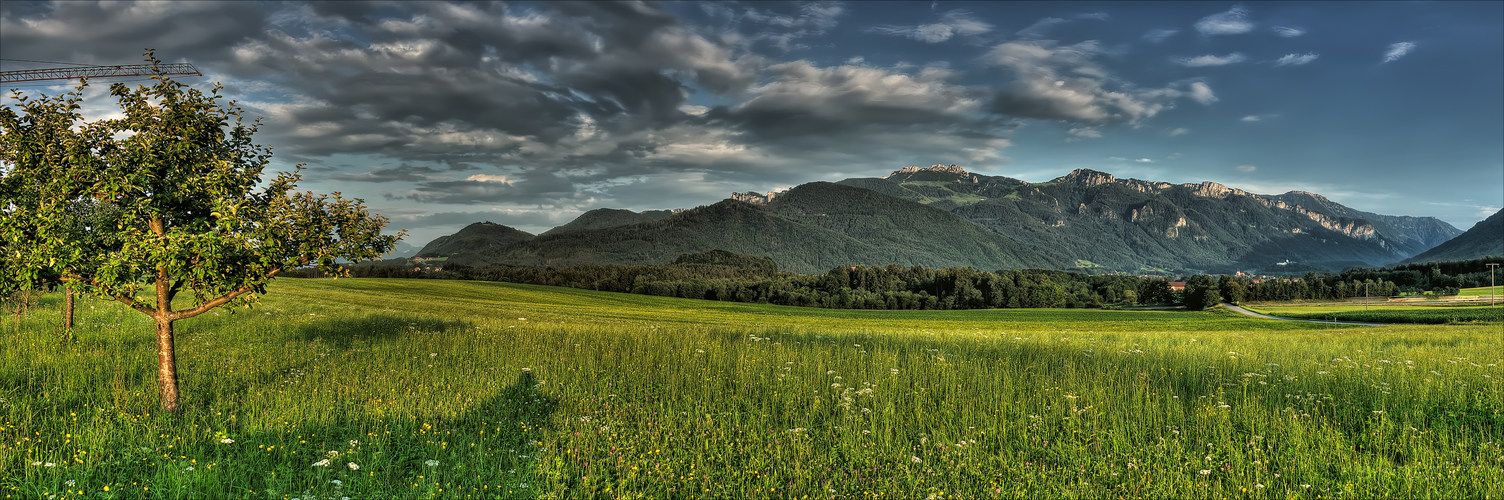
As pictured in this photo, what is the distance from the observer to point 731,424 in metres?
9.57

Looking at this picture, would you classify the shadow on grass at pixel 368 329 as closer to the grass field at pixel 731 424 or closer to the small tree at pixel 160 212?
the grass field at pixel 731 424

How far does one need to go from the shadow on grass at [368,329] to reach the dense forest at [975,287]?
4345 inches

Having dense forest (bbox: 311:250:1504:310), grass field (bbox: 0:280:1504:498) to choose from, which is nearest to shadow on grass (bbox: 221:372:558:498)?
grass field (bbox: 0:280:1504:498)

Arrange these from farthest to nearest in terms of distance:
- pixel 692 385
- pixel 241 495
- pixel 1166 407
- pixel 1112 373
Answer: pixel 1112 373 < pixel 692 385 < pixel 1166 407 < pixel 241 495

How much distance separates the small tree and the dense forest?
121860 millimetres

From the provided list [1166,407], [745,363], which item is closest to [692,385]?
[745,363]

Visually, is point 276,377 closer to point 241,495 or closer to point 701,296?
point 241,495

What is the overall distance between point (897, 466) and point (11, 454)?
11.2 meters

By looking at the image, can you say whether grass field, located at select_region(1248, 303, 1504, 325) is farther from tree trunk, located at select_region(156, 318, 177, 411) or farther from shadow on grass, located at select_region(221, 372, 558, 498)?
tree trunk, located at select_region(156, 318, 177, 411)

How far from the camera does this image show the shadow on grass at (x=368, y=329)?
17670mm

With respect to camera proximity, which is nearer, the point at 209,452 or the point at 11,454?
the point at 11,454

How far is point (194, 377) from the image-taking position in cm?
1244

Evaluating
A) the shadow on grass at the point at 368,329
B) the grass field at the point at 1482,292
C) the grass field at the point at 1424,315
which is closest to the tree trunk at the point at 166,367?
the shadow on grass at the point at 368,329

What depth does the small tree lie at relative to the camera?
29.6 feet
